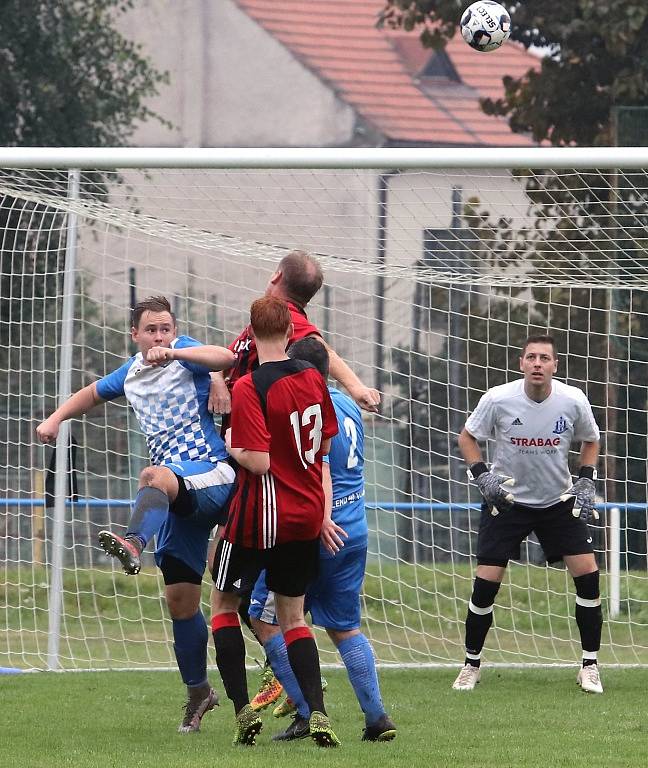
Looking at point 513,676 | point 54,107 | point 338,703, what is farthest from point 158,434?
point 54,107

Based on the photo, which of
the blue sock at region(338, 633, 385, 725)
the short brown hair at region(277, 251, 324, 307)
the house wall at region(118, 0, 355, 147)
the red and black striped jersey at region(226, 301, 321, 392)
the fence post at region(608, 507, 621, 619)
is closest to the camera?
the blue sock at region(338, 633, 385, 725)

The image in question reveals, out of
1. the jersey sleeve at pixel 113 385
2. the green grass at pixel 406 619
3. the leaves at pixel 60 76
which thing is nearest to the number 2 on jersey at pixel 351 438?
the jersey sleeve at pixel 113 385

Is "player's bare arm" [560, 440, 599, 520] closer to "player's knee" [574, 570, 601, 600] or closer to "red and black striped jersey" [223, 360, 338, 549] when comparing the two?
"player's knee" [574, 570, 601, 600]

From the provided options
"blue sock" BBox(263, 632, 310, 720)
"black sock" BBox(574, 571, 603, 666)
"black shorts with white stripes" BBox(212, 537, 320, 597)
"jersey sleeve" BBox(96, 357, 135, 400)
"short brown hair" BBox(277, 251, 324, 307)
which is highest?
"short brown hair" BBox(277, 251, 324, 307)

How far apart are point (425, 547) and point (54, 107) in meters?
9.35

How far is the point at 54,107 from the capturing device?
723 inches

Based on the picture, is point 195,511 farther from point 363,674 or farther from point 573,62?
point 573,62

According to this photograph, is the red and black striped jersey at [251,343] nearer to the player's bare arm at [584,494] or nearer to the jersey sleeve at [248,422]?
the jersey sleeve at [248,422]

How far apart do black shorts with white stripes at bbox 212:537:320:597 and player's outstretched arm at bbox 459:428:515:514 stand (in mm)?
2340

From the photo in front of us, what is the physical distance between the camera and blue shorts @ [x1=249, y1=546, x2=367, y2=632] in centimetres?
584

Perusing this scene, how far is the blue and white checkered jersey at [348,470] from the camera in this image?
6082 millimetres

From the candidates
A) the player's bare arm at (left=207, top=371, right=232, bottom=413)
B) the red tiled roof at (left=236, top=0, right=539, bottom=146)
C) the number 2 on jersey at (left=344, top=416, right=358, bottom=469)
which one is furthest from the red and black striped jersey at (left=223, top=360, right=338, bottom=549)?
the red tiled roof at (left=236, top=0, right=539, bottom=146)

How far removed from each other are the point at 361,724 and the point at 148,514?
163cm

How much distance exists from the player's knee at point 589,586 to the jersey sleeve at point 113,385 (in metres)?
3.00
